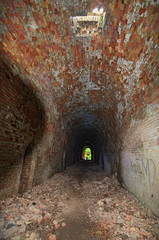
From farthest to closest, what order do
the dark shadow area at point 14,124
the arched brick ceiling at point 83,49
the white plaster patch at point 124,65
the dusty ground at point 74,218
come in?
1. the white plaster patch at point 124,65
2. the dark shadow area at point 14,124
3. the arched brick ceiling at point 83,49
4. the dusty ground at point 74,218

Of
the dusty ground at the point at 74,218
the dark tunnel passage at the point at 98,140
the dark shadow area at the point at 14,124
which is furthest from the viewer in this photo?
the dark tunnel passage at the point at 98,140

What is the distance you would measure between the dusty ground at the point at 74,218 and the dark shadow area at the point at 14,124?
67 cm

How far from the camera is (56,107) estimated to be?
6.14 m

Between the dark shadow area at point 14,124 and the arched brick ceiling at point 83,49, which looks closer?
the arched brick ceiling at point 83,49

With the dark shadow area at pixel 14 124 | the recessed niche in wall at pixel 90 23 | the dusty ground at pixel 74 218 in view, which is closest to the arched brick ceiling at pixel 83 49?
the recessed niche in wall at pixel 90 23

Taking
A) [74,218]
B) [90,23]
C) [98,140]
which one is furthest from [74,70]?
[98,140]

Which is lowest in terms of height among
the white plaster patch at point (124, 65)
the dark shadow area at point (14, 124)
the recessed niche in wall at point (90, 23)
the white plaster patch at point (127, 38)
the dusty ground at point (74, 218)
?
the dusty ground at point (74, 218)

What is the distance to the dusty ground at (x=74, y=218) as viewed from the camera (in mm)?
2453

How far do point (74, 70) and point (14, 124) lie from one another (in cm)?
296

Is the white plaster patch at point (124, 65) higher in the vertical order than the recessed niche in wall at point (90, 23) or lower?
lower

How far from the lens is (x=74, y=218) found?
121 inches

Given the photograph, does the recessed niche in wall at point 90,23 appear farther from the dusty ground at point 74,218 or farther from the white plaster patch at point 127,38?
the dusty ground at point 74,218

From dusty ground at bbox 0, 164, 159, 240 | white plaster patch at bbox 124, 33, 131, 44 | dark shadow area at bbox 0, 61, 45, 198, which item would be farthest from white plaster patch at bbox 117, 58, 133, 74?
dusty ground at bbox 0, 164, 159, 240

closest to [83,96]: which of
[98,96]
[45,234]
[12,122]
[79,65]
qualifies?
[98,96]
